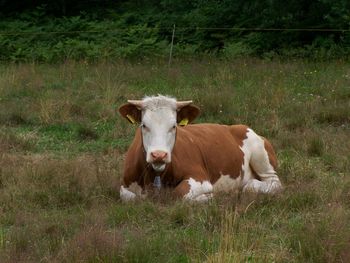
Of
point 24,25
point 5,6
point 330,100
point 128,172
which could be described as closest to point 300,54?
point 330,100

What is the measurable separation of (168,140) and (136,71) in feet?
31.4

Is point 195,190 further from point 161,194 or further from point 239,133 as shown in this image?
point 239,133

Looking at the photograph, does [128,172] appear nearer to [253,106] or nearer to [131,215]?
[131,215]

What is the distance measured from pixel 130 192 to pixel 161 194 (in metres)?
0.39

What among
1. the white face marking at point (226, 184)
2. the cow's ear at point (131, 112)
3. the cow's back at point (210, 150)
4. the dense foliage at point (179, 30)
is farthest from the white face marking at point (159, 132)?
the dense foliage at point (179, 30)

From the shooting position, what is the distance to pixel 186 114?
23.8 feet

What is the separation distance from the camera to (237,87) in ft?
44.9

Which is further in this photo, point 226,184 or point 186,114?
point 226,184

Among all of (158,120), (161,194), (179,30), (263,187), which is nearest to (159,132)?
(158,120)

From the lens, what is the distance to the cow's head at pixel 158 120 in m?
6.54

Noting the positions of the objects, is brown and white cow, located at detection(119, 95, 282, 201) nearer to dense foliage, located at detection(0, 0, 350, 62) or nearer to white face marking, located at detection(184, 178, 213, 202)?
white face marking, located at detection(184, 178, 213, 202)

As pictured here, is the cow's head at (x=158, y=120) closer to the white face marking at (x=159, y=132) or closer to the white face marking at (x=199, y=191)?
the white face marking at (x=159, y=132)

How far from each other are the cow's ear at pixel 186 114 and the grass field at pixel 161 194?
0.90m

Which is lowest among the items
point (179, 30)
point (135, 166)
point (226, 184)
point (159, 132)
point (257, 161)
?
point (179, 30)
